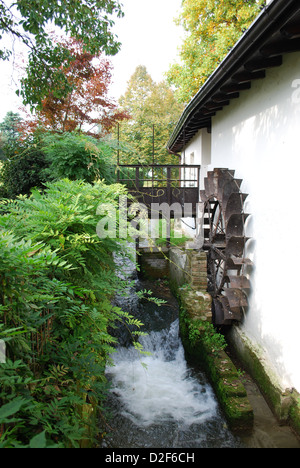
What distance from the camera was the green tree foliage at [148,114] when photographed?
18.3 metres

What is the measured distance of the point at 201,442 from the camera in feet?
11.0

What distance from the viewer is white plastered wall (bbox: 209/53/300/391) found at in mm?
3486

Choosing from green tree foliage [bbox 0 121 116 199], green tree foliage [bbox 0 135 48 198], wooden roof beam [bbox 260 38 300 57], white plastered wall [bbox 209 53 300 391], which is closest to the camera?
wooden roof beam [bbox 260 38 300 57]

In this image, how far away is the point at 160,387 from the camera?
4.49 metres

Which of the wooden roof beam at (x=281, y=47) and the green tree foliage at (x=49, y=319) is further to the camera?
the wooden roof beam at (x=281, y=47)

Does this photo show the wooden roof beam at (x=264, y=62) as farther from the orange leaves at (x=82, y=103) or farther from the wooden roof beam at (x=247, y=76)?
the orange leaves at (x=82, y=103)

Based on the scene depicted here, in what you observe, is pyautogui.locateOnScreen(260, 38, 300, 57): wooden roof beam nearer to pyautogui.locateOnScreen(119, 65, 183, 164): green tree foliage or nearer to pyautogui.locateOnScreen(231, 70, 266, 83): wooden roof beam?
pyautogui.locateOnScreen(231, 70, 266, 83): wooden roof beam

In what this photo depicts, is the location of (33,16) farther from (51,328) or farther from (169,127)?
(169,127)

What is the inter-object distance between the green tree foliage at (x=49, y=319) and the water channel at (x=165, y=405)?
1.05 metres

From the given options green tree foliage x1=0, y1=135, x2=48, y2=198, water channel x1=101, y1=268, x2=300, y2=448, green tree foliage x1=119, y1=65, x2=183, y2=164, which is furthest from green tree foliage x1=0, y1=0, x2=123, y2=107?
green tree foliage x1=119, y1=65, x2=183, y2=164

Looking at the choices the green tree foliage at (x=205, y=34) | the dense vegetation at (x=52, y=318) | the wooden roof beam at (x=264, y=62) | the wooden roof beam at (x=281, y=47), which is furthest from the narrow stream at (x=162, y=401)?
the green tree foliage at (x=205, y=34)

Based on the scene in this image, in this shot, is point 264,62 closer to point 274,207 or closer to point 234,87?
point 234,87

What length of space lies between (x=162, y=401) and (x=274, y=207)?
309 centimetres

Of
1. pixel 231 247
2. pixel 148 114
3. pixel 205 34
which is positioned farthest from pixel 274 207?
pixel 148 114
